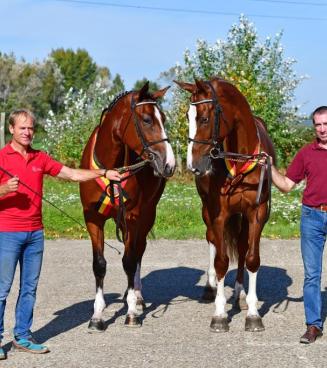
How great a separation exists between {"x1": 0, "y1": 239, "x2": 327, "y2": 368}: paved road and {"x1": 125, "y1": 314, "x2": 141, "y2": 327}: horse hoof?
71 mm

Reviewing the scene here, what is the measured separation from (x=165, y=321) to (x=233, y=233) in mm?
1505

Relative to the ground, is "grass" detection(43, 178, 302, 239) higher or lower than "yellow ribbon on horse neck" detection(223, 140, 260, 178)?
lower

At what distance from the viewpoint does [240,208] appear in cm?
648

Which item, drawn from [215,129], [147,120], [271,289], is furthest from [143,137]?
[271,289]

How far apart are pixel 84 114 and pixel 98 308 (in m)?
20.0

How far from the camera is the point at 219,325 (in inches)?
246

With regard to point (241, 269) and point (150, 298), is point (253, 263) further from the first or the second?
point (150, 298)

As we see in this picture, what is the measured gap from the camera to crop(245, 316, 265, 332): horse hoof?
624 centimetres

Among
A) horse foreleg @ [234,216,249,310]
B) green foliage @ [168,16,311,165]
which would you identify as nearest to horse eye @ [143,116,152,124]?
horse foreleg @ [234,216,249,310]

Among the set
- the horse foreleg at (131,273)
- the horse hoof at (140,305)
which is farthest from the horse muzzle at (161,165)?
the horse hoof at (140,305)

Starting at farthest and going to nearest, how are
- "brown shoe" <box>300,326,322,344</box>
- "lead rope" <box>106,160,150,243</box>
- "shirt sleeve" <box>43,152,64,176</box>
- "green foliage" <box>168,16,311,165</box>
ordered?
1. "green foliage" <box>168,16,311,165</box>
2. "lead rope" <box>106,160,150,243</box>
3. "brown shoe" <box>300,326,322,344</box>
4. "shirt sleeve" <box>43,152,64,176</box>

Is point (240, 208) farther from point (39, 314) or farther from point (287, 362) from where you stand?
point (39, 314)

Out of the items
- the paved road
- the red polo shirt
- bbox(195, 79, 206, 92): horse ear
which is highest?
bbox(195, 79, 206, 92): horse ear

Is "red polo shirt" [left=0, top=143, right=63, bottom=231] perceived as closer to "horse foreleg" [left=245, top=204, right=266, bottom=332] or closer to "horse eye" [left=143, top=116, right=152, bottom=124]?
"horse eye" [left=143, top=116, right=152, bottom=124]
